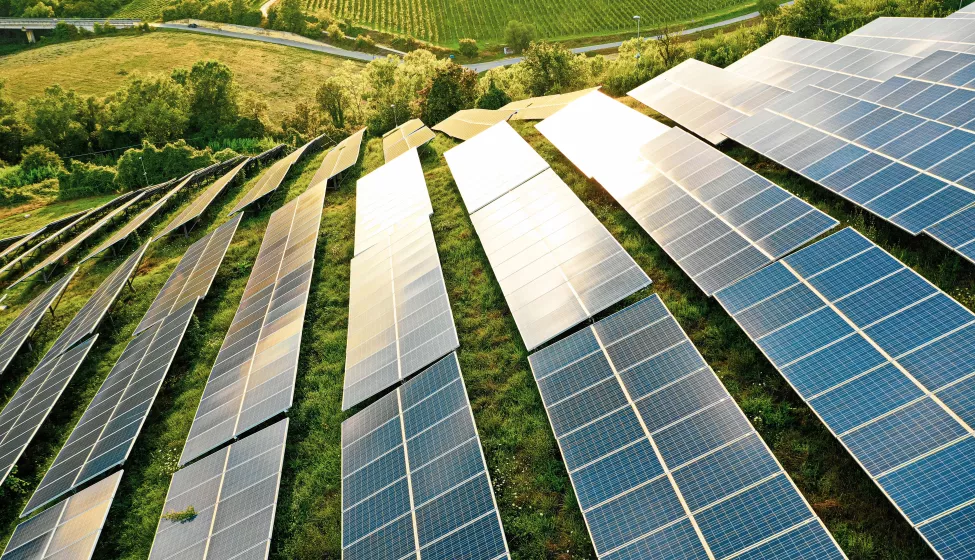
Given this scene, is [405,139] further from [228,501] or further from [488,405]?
[228,501]

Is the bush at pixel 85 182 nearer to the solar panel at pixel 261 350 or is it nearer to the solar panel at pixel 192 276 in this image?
the solar panel at pixel 192 276

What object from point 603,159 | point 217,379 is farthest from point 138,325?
point 603,159

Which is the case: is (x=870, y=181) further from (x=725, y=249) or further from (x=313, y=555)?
(x=313, y=555)

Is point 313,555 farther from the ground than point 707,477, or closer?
closer

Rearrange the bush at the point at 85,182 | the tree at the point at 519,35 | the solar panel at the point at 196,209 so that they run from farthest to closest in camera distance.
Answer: the tree at the point at 519,35, the bush at the point at 85,182, the solar panel at the point at 196,209

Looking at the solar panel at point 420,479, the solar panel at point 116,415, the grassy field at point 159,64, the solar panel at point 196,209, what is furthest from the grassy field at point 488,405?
the grassy field at point 159,64

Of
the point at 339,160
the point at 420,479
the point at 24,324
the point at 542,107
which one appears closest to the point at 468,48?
the point at 339,160
